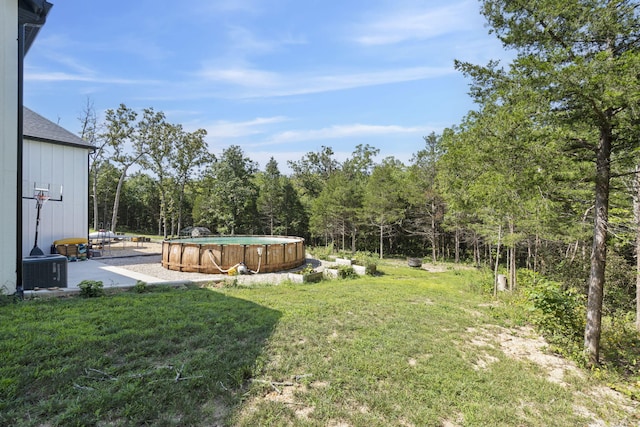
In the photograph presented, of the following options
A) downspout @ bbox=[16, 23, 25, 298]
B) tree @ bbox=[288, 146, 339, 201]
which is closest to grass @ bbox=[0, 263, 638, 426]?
downspout @ bbox=[16, 23, 25, 298]

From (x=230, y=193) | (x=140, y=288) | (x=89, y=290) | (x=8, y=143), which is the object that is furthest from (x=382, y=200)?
(x=8, y=143)

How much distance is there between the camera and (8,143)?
5.96 metres

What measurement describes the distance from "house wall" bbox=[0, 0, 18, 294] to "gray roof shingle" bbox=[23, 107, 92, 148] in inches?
235

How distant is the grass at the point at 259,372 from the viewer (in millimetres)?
2639

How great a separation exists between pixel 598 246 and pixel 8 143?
10.5 meters

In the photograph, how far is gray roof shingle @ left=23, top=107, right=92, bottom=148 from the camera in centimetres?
1090

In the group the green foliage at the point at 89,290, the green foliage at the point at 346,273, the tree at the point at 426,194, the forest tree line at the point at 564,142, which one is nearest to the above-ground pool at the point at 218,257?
the green foliage at the point at 346,273

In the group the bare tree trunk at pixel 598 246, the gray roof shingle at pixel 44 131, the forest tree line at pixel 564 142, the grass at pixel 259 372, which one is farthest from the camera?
the gray roof shingle at pixel 44 131

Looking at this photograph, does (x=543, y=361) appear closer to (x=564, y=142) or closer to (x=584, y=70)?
(x=564, y=142)

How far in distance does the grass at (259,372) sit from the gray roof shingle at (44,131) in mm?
8763

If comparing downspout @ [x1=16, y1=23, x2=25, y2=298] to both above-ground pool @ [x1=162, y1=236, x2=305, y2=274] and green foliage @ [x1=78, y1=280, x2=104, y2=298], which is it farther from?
above-ground pool @ [x1=162, y1=236, x2=305, y2=274]

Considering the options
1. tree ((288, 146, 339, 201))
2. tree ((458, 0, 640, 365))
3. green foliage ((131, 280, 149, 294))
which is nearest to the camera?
tree ((458, 0, 640, 365))

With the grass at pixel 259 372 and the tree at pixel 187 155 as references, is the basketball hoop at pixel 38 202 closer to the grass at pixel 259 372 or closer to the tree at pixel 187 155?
the grass at pixel 259 372

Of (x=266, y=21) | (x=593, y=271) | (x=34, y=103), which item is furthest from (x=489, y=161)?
(x=34, y=103)
